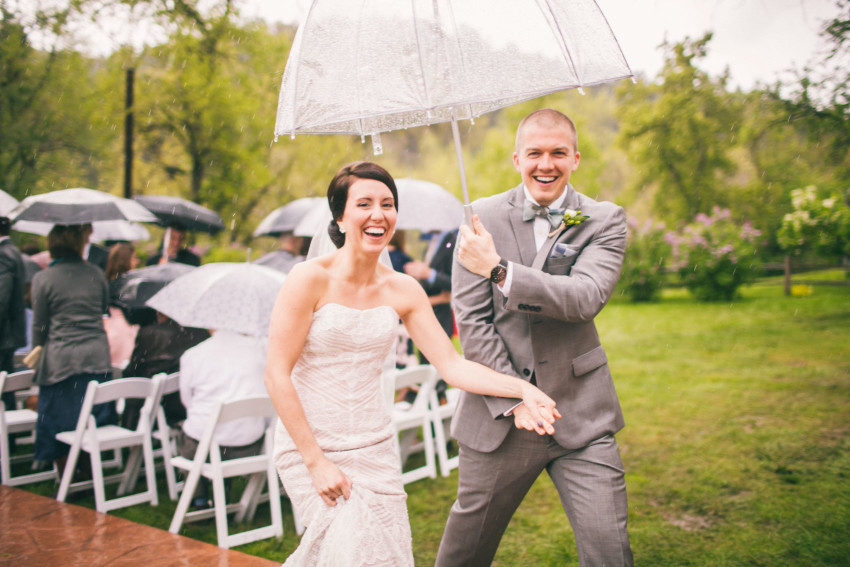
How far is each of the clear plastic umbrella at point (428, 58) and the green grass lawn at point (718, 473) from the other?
125 inches

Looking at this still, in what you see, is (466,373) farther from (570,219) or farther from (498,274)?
(570,219)

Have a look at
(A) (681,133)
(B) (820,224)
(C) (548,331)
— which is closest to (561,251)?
(C) (548,331)

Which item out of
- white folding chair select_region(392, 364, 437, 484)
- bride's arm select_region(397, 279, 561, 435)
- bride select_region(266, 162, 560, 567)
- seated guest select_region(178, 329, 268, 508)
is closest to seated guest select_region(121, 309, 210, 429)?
seated guest select_region(178, 329, 268, 508)

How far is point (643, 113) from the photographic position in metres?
24.8

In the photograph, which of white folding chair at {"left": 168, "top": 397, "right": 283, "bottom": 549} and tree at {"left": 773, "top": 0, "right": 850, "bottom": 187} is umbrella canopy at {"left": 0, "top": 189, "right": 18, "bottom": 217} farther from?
tree at {"left": 773, "top": 0, "right": 850, "bottom": 187}

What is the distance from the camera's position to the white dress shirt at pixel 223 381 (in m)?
4.83

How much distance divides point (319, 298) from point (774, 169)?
1942cm

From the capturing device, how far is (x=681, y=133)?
21156mm

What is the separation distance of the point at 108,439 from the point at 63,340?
38.9 inches

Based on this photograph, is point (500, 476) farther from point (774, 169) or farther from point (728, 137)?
point (728, 137)

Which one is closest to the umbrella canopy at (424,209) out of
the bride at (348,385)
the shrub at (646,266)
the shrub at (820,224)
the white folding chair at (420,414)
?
the white folding chair at (420,414)

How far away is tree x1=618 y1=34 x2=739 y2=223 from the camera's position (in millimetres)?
15755

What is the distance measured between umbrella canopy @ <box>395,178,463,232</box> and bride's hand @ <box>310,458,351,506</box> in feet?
14.5

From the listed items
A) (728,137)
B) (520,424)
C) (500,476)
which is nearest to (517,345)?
(520,424)
